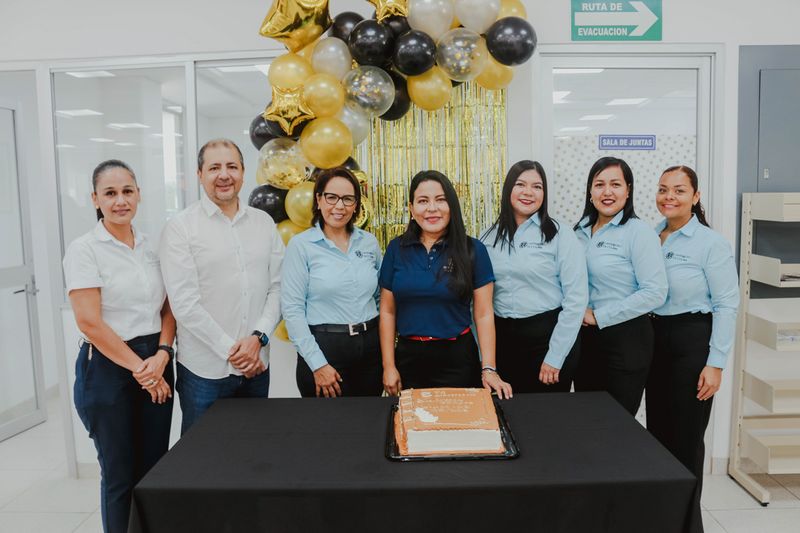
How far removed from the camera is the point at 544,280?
83.6 inches

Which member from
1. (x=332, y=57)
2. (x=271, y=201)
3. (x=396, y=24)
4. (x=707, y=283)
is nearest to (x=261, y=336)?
(x=271, y=201)

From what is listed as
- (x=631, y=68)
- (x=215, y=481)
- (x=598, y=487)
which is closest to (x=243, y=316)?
(x=215, y=481)

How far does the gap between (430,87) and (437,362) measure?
1174 mm

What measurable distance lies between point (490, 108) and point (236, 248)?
5.05 ft

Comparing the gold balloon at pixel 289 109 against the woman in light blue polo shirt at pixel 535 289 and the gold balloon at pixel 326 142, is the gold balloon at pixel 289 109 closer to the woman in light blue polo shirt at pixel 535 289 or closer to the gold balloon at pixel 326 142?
the gold balloon at pixel 326 142

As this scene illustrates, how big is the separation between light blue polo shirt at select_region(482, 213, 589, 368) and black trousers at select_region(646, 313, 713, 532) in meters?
0.46

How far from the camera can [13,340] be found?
3725mm

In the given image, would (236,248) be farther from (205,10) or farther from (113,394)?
(205,10)

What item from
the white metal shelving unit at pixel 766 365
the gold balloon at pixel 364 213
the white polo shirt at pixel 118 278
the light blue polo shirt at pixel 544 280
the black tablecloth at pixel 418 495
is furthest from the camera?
the white metal shelving unit at pixel 766 365

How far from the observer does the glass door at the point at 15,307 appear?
Result: 361 cm

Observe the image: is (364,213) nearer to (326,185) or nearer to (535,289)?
(326,185)

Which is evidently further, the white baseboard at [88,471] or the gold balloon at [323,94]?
the white baseboard at [88,471]

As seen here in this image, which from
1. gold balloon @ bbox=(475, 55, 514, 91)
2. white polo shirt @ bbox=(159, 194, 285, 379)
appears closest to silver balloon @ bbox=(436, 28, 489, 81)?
gold balloon @ bbox=(475, 55, 514, 91)

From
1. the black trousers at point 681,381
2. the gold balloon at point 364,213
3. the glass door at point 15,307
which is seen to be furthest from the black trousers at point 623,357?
the glass door at point 15,307
